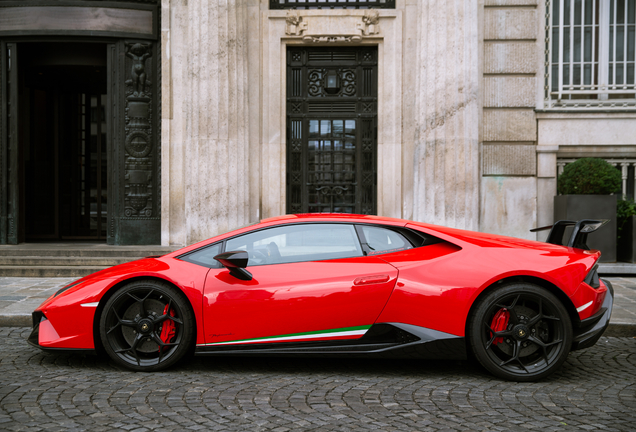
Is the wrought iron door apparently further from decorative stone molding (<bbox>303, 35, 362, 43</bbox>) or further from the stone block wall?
the stone block wall

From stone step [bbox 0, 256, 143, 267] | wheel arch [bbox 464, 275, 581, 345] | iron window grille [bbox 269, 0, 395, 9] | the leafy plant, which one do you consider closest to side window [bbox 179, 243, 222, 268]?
wheel arch [bbox 464, 275, 581, 345]

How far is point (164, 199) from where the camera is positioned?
35.9 ft

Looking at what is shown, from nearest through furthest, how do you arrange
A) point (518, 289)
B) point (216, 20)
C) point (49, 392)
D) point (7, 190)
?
point (49, 392)
point (518, 289)
point (216, 20)
point (7, 190)

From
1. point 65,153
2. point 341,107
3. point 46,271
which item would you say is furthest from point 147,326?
point 65,153

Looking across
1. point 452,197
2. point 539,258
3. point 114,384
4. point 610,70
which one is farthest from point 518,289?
point 610,70

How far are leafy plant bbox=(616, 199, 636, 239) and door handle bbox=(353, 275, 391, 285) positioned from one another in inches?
271

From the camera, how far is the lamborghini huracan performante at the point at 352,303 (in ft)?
13.7

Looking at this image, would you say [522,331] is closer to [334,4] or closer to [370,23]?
[370,23]

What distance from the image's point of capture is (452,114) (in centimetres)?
1027

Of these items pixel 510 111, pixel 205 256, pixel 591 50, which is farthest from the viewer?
pixel 591 50

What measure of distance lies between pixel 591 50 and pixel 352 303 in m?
9.01

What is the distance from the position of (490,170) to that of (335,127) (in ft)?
9.82

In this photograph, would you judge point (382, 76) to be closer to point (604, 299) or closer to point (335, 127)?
point (335, 127)

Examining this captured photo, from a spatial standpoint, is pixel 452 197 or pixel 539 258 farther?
pixel 452 197
